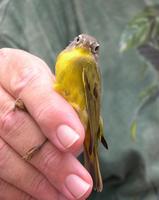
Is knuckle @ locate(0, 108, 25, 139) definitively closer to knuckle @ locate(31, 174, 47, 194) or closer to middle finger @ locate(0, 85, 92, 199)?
middle finger @ locate(0, 85, 92, 199)

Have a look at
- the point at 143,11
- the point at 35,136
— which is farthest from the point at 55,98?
the point at 143,11

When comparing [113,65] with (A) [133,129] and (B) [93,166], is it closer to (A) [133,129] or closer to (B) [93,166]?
(A) [133,129]

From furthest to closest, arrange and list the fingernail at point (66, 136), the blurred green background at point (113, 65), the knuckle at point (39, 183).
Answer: the blurred green background at point (113, 65) → the knuckle at point (39, 183) → the fingernail at point (66, 136)

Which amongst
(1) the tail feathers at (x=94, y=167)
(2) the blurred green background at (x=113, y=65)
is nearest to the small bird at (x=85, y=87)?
(1) the tail feathers at (x=94, y=167)

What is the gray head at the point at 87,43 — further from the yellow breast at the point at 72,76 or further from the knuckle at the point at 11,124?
the knuckle at the point at 11,124

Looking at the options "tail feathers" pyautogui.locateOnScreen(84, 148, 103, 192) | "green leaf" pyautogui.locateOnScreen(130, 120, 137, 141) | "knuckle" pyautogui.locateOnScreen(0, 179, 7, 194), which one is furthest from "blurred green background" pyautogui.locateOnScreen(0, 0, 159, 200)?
"knuckle" pyautogui.locateOnScreen(0, 179, 7, 194)

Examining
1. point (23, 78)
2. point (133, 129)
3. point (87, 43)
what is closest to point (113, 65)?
point (133, 129)

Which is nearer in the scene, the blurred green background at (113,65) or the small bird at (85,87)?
the small bird at (85,87)
